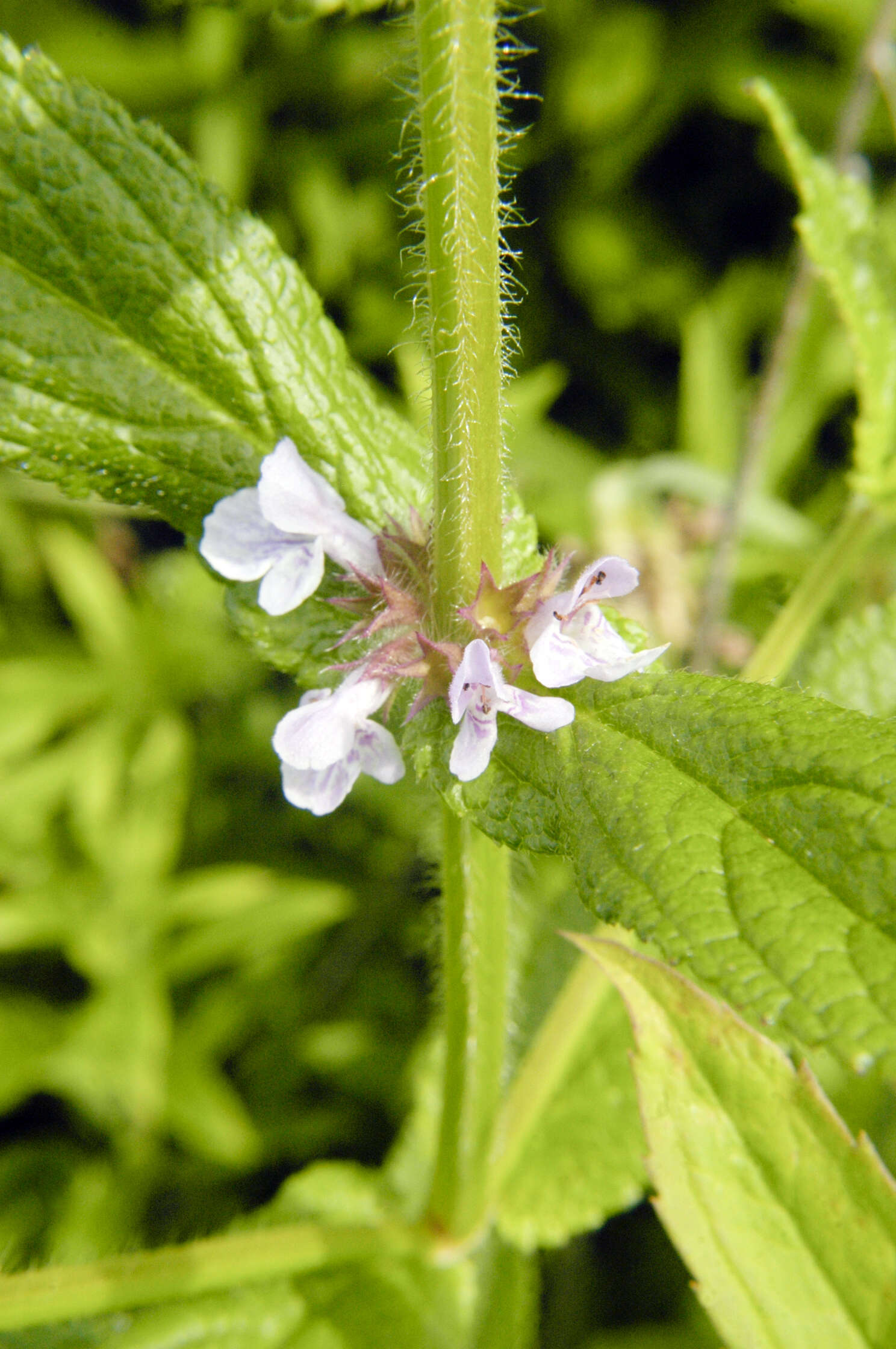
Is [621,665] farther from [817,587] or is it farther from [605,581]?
[817,587]

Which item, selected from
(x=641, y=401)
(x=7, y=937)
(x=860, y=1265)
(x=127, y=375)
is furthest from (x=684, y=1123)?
(x=641, y=401)

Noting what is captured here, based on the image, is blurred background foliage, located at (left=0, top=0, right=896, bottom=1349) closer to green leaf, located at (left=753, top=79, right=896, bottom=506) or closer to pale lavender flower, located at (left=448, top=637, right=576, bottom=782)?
green leaf, located at (left=753, top=79, right=896, bottom=506)

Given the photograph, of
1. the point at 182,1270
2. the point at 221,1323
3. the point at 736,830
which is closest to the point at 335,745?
the point at 736,830

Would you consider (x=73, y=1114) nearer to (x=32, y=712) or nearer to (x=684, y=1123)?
(x=32, y=712)

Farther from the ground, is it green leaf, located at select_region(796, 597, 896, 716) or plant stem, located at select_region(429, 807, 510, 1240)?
green leaf, located at select_region(796, 597, 896, 716)

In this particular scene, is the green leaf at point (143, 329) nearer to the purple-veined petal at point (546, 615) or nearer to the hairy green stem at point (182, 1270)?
the purple-veined petal at point (546, 615)

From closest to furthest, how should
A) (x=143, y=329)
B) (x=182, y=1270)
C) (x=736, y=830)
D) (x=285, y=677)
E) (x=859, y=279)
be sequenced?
(x=736, y=830) < (x=143, y=329) < (x=182, y=1270) < (x=859, y=279) < (x=285, y=677)

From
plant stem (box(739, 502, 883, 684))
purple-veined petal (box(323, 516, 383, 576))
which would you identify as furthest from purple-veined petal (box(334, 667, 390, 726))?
plant stem (box(739, 502, 883, 684))

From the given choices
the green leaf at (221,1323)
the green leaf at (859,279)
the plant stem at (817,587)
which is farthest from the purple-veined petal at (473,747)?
the green leaf at (221,1323)
